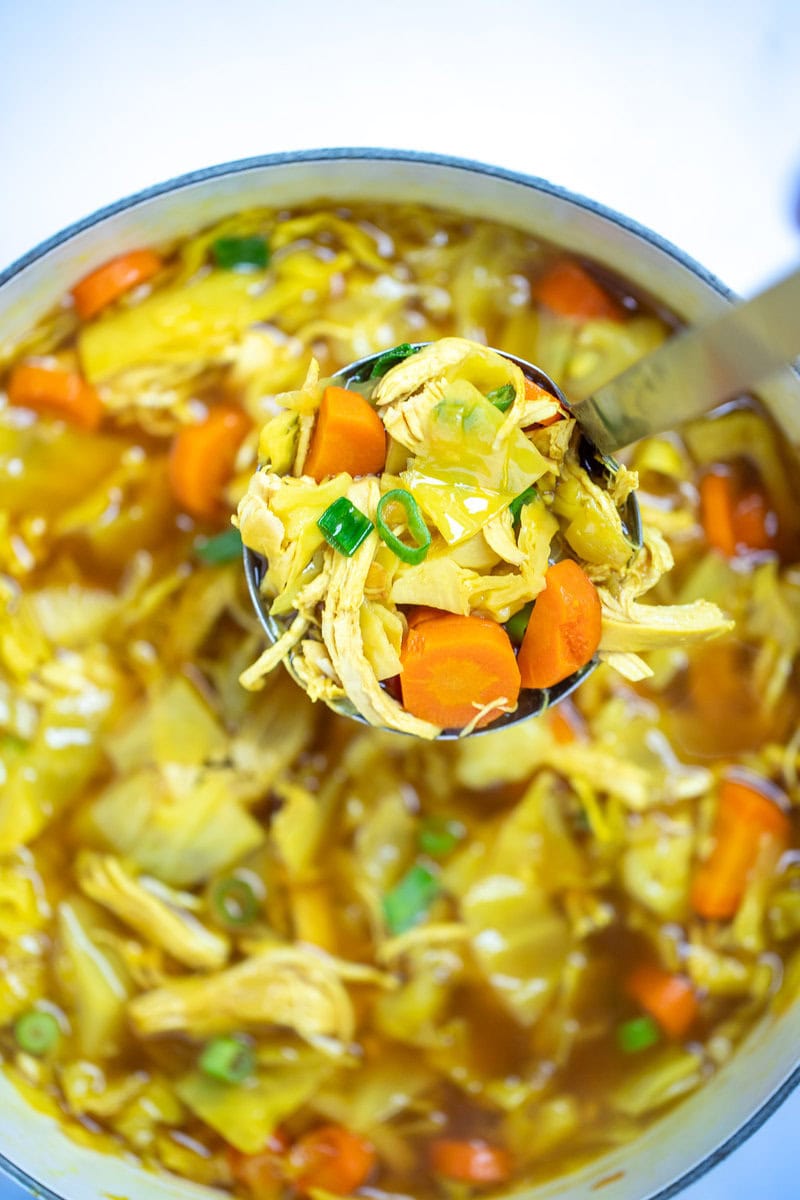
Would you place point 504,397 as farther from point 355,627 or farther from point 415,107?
point 415,107

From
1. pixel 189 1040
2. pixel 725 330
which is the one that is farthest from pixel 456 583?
pixel 189 1040

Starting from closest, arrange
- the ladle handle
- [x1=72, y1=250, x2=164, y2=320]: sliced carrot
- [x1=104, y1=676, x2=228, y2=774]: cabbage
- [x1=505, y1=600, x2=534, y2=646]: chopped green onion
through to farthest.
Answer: the ladle handle → [x1=505, y1=600, x2=534, y2=646]: chopped green onion → [x1=72, y1=250, x2=164, y2=320]: sliced carrot → [x1=104, y1=676, x2=228, y2=774]: cabbage

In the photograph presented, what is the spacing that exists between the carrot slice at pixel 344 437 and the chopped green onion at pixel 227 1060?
97 cm

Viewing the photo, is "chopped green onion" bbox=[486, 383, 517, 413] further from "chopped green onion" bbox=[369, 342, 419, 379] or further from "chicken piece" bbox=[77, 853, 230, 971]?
"chicken piece" bbox=[77, 853, 230, 971]

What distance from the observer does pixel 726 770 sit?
1671 mm

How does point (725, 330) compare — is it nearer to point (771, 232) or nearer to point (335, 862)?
point (771, 232)

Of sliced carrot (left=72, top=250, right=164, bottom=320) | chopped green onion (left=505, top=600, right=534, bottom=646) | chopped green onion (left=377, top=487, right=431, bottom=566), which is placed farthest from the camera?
sliced carrot (left=72, top=250, right=164, bottom=320)

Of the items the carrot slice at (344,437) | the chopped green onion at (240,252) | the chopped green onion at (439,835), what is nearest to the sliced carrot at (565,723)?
the chopped green onion at (439,835)

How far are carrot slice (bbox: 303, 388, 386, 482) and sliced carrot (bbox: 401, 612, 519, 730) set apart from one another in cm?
22

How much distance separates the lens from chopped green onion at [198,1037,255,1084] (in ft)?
5.34

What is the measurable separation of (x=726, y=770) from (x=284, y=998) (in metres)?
0.80

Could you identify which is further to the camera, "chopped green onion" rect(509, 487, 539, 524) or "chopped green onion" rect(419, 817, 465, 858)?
"chopped green onion" rect(419, 817, 465, 858)

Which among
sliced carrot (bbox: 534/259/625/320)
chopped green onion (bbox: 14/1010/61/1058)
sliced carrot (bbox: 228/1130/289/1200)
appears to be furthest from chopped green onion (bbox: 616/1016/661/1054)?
sliced carrot (bbox: 534/259/625/320)

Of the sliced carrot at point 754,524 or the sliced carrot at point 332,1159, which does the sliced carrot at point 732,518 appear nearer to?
the sliced carrot at point 754,524
